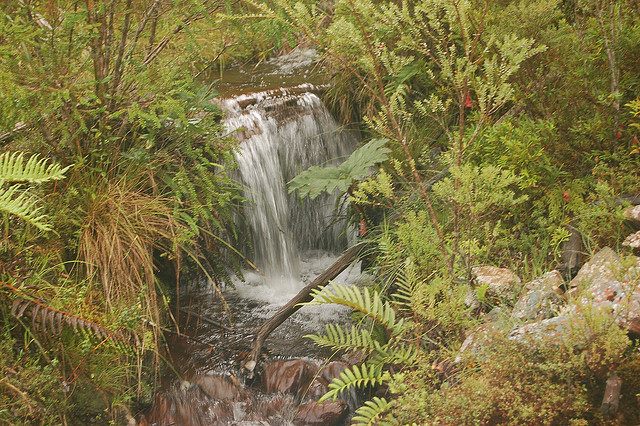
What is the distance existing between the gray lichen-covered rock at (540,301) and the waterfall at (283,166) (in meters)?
2.44

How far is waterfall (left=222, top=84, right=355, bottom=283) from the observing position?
595 cm

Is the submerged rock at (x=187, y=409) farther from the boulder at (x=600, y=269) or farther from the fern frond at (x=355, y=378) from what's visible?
the boulder at (x=600, y=269)

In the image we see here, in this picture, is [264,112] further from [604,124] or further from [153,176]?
[604,124]

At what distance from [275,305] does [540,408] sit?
292 centimetres

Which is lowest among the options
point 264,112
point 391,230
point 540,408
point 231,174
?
point 540,408

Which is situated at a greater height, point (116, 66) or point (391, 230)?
point (116, 66)

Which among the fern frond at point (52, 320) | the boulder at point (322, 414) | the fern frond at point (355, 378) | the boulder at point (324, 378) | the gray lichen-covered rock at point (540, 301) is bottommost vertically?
the boulder at point (322, 414)

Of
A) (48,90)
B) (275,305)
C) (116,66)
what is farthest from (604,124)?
(48,90)

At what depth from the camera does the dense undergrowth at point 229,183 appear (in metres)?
3.49

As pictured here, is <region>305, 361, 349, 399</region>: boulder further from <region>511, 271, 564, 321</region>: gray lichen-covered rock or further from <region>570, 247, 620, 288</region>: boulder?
<region>570, 247, 620, 288</region>: boulder

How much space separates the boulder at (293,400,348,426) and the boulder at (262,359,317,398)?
0.49 ft

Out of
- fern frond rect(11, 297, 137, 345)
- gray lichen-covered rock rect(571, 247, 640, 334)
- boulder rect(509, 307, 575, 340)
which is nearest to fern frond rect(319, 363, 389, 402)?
boulder rect(509, 307, 575, 340)

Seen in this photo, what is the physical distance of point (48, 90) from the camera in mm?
4113

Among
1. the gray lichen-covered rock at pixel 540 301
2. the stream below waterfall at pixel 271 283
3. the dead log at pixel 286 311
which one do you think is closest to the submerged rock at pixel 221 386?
the stream below waterfall at pixel 271 283
